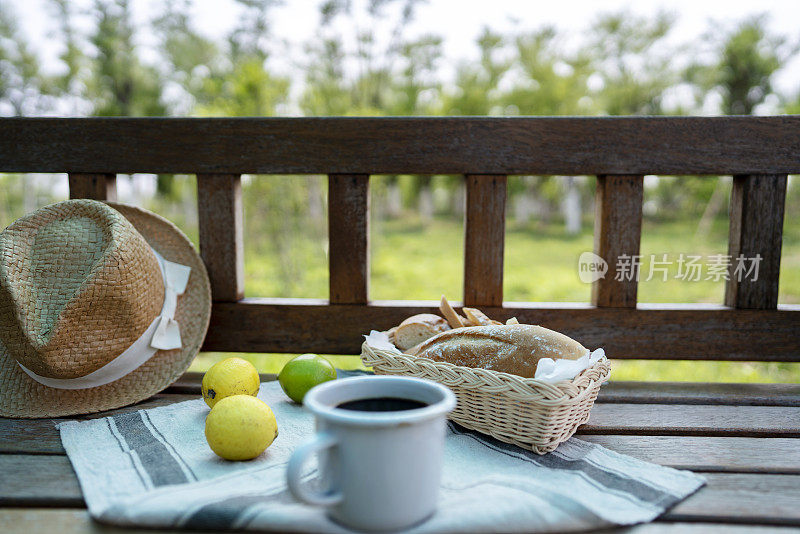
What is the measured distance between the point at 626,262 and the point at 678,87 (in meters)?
9.98

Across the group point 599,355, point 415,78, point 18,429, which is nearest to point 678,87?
point 415,78

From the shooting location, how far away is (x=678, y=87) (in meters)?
9.78

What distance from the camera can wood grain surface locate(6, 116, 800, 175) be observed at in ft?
4.73

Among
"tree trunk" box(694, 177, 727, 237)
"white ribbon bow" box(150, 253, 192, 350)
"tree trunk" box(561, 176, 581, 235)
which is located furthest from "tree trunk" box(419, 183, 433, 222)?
"white ribbon bow" box(150, 253, 192, 350)

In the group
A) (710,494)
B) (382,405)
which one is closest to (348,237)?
(382,405)

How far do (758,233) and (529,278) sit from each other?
5.06m

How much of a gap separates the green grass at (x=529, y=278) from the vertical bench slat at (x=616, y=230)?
217 cm

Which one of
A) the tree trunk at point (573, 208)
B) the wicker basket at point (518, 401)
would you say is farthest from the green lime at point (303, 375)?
the tree trunk at point (573, 208)

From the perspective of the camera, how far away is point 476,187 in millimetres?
1506

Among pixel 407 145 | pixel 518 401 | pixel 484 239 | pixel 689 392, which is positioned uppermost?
pixel 407 145

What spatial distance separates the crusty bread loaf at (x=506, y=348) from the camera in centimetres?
103

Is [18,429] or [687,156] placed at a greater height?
[687,156]

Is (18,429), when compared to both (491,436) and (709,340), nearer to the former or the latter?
(491,436)

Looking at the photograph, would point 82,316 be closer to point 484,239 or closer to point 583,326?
point 484,239
